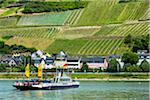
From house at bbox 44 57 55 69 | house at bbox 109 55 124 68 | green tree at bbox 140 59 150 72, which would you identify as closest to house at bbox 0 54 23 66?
house at bbox 44 57 55 69

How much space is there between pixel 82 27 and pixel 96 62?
22662mm

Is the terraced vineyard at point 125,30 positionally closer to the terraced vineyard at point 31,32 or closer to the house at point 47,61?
the terraced vineyard at point 31,32

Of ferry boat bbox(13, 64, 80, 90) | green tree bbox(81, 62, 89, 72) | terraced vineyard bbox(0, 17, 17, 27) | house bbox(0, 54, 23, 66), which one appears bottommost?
ferry boat bbox(13, 64, 80, 90)

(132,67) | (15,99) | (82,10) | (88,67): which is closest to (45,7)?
(82,10)

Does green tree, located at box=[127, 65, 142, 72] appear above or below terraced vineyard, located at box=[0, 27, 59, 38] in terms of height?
below

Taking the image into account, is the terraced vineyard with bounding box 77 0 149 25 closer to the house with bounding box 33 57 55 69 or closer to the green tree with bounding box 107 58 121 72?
the house with bounding box 33 57 55 69

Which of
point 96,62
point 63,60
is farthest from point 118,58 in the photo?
point 63,60

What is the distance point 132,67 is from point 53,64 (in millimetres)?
18288

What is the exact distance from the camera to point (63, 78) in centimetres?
6228

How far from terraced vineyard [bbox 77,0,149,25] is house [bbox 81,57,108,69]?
2324 centimetres

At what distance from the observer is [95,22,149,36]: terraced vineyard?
103 meters

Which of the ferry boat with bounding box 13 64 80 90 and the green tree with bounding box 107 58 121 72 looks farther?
the green tree with bounding box 107 58 121 72

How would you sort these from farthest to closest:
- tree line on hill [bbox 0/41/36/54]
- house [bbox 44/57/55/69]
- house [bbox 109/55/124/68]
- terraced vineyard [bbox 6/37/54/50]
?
terraced vineyard [bbox 6/37/54/50] → tree line on hill [bbox 0/41/36/54] → house [bbox 44/57/55/69] → house [bbox 109/55/124/68]

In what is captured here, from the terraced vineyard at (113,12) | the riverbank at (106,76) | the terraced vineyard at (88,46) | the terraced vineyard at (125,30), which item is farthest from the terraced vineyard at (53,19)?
the riverbank at (106,76)
